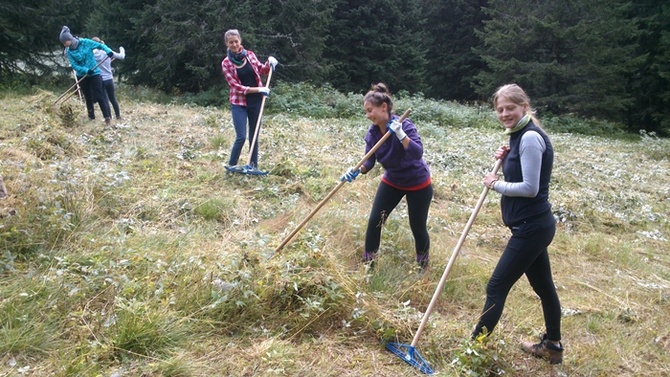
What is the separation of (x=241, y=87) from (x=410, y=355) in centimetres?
425

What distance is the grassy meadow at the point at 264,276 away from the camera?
2762mm

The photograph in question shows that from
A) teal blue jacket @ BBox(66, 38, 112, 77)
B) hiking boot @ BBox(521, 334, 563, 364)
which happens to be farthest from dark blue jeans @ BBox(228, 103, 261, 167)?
hiking boot @ BBox(521, 334, 563, 364)

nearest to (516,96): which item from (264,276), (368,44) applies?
(264,276)

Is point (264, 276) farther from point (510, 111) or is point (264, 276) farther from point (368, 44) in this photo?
point (368, 44)

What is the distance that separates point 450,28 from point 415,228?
2504 centimetres

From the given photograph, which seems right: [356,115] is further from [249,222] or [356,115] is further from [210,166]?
[249,222]

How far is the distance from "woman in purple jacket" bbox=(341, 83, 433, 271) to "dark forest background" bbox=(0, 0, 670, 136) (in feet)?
37.3

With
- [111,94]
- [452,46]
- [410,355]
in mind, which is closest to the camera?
[410,355]

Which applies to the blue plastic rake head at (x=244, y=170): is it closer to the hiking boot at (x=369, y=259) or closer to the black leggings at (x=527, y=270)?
the hiking boot at (x=369, y=259)

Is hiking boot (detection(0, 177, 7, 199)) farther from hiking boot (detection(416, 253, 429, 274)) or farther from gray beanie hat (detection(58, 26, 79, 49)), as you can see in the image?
gray beanie hat (detection(58, 26, 79, 49))

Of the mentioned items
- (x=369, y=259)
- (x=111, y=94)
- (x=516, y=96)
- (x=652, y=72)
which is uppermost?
(x=516, y=96)

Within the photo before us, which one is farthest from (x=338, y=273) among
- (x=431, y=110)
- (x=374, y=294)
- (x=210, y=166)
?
(x=431, y=110)

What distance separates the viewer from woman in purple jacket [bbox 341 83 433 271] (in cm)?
366

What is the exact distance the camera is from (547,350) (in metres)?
3.08
